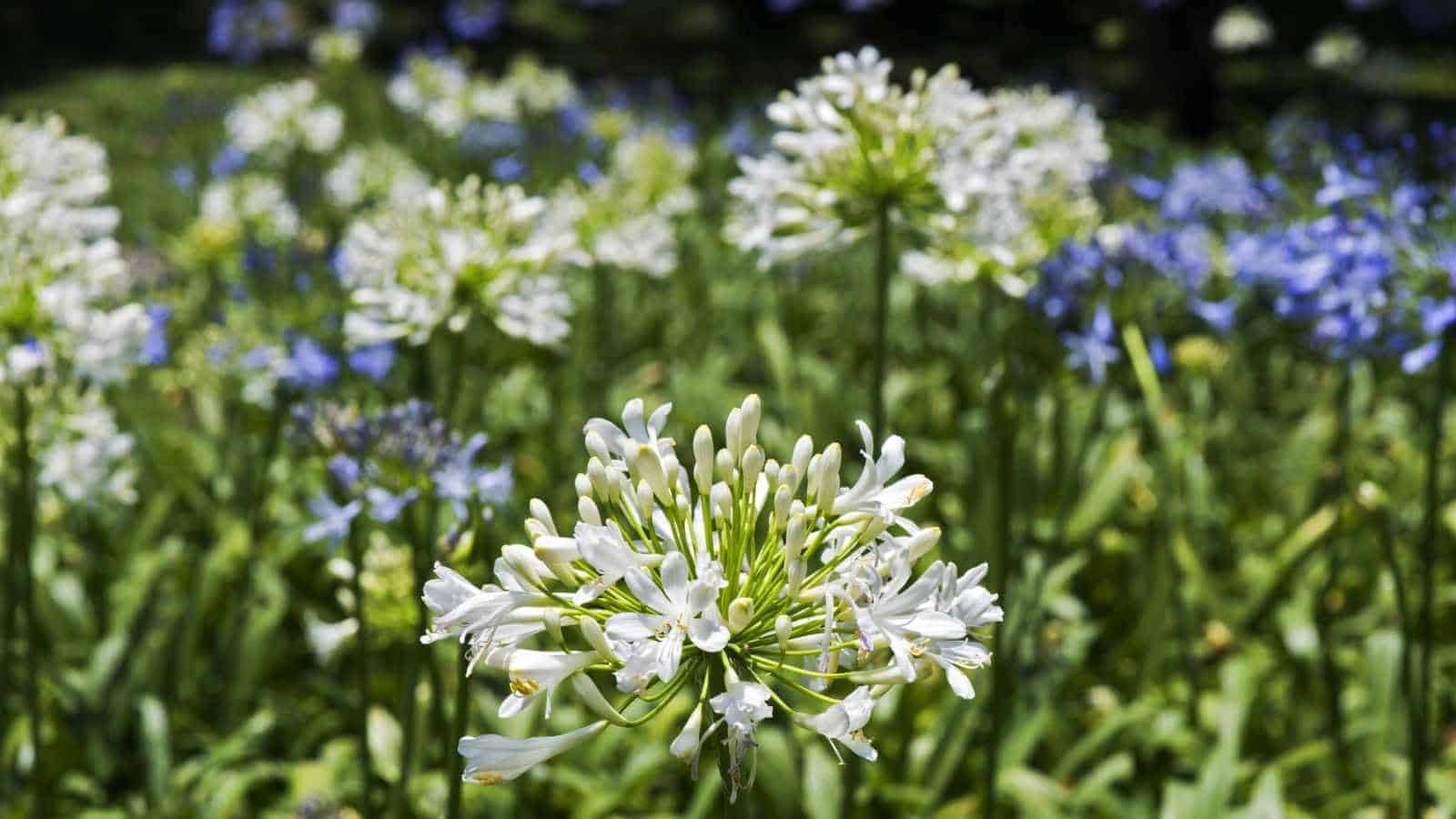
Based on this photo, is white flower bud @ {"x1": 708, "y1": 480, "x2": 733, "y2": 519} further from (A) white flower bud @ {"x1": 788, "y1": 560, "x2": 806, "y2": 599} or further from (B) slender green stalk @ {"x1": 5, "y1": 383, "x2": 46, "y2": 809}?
(B) slender green stalk @ {"x1": 5, "y1": 383, "x2": 46, "y2": 809}

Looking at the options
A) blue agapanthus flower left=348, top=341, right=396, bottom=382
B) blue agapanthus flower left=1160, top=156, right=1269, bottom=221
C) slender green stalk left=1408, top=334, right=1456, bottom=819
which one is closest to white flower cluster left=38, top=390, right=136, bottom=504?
blue agapanthus flower left=348, top=341, right=396, bottom=382

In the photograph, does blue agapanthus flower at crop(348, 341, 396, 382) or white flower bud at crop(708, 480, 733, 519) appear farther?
blue agapanthus flower at crop(348, 341, 396, 382)

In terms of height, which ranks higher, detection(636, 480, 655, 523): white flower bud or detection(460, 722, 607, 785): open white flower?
detection(636, 480, 655, 523): white flower bud

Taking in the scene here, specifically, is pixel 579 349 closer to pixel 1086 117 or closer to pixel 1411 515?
pixel 1086 117

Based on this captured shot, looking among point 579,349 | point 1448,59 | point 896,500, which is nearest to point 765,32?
point 1448,59

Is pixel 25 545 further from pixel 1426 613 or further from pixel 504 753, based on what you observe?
pixel 1426 613

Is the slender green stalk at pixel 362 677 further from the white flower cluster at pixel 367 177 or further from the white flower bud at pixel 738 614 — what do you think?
the white flower cluster at pixel 367 177
